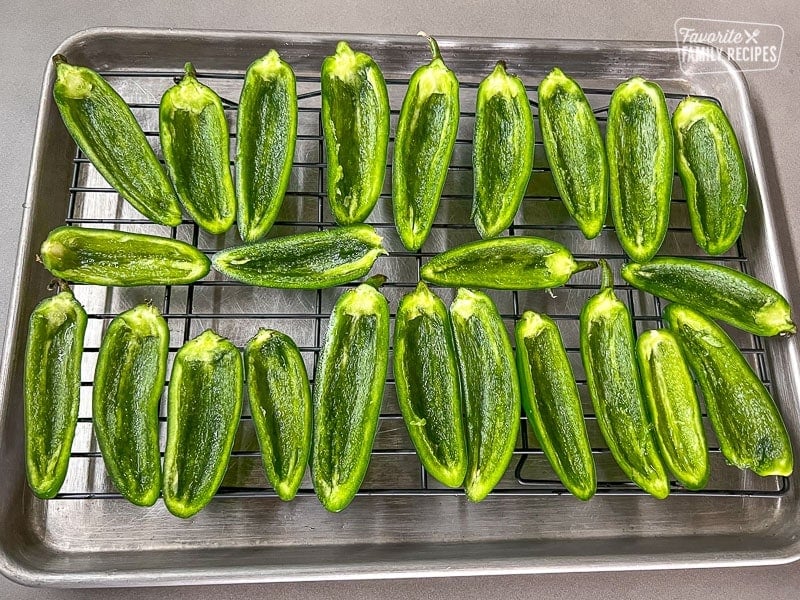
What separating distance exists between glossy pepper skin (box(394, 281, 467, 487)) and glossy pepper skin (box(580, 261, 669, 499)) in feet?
1.05

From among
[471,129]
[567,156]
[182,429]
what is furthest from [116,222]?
[567,156]

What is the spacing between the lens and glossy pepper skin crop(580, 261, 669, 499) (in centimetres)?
139

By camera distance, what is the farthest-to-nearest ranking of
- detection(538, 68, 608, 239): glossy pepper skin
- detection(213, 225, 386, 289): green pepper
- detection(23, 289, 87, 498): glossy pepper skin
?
detection(538, 68, 608, 239): glossy pepper skin
detection(213, 225, 386, 289): green pepper
detection(23, 289, 87, 498): glossy pepper skin

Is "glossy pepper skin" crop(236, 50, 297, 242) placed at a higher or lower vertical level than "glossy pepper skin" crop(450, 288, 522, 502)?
higher

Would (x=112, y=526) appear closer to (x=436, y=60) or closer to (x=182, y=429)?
(x=182, y=429)

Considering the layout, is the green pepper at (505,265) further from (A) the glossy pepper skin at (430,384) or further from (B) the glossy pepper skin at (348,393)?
(B) the glossy pepper skin at (348,393)

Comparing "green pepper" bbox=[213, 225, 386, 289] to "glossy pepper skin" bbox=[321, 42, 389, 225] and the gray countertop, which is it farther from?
the gray countertop

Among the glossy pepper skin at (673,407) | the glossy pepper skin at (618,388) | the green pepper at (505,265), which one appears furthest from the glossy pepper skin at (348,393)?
the glossy pepper skin at (673,407)

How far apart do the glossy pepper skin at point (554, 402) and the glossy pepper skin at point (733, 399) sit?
30cm

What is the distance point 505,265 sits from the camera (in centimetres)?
146

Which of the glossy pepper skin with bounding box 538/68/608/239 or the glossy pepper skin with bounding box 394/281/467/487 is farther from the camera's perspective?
the glossy pepper skin with bounding box 538/68/608/239

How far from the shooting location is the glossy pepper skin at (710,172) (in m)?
1.53

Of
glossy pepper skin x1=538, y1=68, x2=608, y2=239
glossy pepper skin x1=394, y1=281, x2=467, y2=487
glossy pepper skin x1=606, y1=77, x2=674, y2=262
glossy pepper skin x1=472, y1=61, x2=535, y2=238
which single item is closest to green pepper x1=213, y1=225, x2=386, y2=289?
glossy pepper skin x1=394, y1=281, x2=467, y2=487

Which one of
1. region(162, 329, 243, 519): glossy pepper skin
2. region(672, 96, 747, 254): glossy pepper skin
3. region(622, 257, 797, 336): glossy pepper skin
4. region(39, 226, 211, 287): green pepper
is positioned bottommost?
region(162, 329, 243, 519): glossy pepper skin
